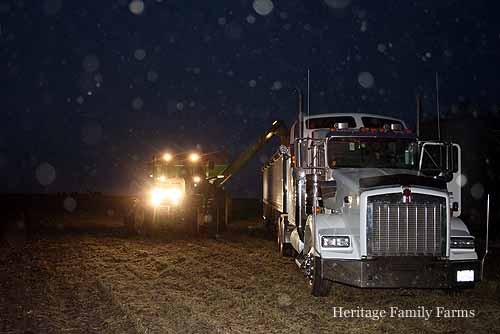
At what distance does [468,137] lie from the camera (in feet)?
88.6

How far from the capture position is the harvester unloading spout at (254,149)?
18.4 m

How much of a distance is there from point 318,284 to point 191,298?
2.06 meters

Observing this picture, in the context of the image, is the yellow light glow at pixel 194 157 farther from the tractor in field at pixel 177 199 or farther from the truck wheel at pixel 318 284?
the truck wheel at pixel 318 284

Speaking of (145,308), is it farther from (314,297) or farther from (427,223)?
(427,223)

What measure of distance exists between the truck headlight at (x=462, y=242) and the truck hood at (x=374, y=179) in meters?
0.85

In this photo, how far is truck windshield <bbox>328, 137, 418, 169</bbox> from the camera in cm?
1120

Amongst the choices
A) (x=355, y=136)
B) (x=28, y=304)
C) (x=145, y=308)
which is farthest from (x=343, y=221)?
(x=28, y=304)

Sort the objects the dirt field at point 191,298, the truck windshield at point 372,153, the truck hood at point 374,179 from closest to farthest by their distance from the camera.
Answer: the dirt field at point 191,298 < the truck hood at point 374,179 < the truck windshield at point 372,153

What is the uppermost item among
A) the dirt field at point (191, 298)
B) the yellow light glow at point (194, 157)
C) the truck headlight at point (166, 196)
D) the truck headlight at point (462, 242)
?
the yellow light glow at point (194, 157)

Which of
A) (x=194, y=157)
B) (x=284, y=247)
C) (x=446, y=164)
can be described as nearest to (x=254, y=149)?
(x=194, y=157)

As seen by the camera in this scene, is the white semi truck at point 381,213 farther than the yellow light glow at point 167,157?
No

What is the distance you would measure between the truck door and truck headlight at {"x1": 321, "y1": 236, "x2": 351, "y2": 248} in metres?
2.10

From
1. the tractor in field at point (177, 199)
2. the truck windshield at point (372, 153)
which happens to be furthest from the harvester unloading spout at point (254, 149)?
the truck windshield at point (372, 153)

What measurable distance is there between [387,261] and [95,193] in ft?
255
